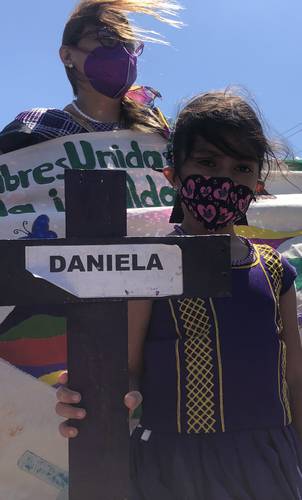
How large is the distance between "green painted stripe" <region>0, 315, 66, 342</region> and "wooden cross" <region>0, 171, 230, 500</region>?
2.77ft

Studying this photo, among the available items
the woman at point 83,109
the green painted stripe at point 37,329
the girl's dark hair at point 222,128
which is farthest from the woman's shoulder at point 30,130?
the girl's dark hair at point 222,128

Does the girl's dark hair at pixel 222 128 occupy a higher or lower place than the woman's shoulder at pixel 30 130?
higher

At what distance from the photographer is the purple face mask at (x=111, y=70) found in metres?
1.87

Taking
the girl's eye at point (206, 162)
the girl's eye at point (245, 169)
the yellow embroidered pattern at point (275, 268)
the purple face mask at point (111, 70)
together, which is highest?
the purple face mask at point (111, 70)

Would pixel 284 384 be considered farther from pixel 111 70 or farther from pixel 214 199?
pixel 111 70

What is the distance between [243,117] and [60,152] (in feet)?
2.51

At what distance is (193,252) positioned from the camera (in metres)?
0.87

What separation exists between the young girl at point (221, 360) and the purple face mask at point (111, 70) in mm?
687

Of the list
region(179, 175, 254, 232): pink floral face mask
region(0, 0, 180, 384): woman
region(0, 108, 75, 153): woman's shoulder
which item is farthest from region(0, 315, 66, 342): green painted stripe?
region(179, 175, 254, 232): pink floral face mask

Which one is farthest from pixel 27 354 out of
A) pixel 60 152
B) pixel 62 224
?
pixel 60 152

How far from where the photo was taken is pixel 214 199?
3.87 ft

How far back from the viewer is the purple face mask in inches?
73.6

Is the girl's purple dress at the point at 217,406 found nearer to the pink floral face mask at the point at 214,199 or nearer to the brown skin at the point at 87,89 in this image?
the pink floral face mask at the point at 214,199

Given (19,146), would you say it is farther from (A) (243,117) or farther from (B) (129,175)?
(A) (243,117)
